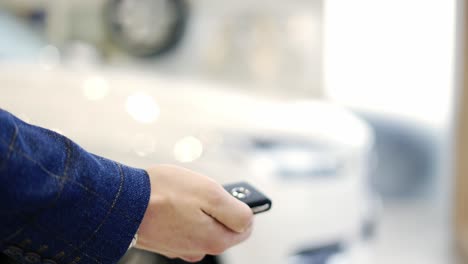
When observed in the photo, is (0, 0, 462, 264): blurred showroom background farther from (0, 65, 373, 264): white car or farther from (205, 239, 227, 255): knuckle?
(205, 239, 227, 255): knuckle

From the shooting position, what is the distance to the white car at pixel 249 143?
987mm

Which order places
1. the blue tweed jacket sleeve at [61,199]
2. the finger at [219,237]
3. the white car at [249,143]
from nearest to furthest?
the blue tweed jacket sleeve at [61,199] → the finger at [219,237] → the white car at [249,143]

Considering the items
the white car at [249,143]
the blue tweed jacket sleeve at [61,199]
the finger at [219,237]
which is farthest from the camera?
the white car at [249,143]

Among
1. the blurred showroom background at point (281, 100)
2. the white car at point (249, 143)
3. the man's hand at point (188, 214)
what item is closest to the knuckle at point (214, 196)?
the man's hand at point (188, 214)

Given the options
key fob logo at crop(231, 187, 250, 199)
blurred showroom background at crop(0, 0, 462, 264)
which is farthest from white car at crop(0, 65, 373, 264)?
key fob logo at crop(231, 187, 250, 199)

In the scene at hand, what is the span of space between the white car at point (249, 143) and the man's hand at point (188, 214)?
366 mm

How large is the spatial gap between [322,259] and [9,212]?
0.91m

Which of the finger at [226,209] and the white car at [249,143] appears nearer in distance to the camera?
the finger at [226,209]

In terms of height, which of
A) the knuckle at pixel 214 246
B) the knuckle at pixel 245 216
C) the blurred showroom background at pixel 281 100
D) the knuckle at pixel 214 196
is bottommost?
the blurred showroom background at pixel 281 100

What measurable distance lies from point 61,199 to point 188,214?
13cm

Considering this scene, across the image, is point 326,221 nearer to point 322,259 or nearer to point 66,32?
point 322,259

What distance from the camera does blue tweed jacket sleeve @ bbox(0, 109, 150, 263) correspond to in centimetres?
38

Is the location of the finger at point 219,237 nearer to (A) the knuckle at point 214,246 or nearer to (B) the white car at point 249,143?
(A) the knuckle at point 214,246

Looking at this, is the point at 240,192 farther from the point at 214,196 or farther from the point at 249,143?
the point at 249,143
